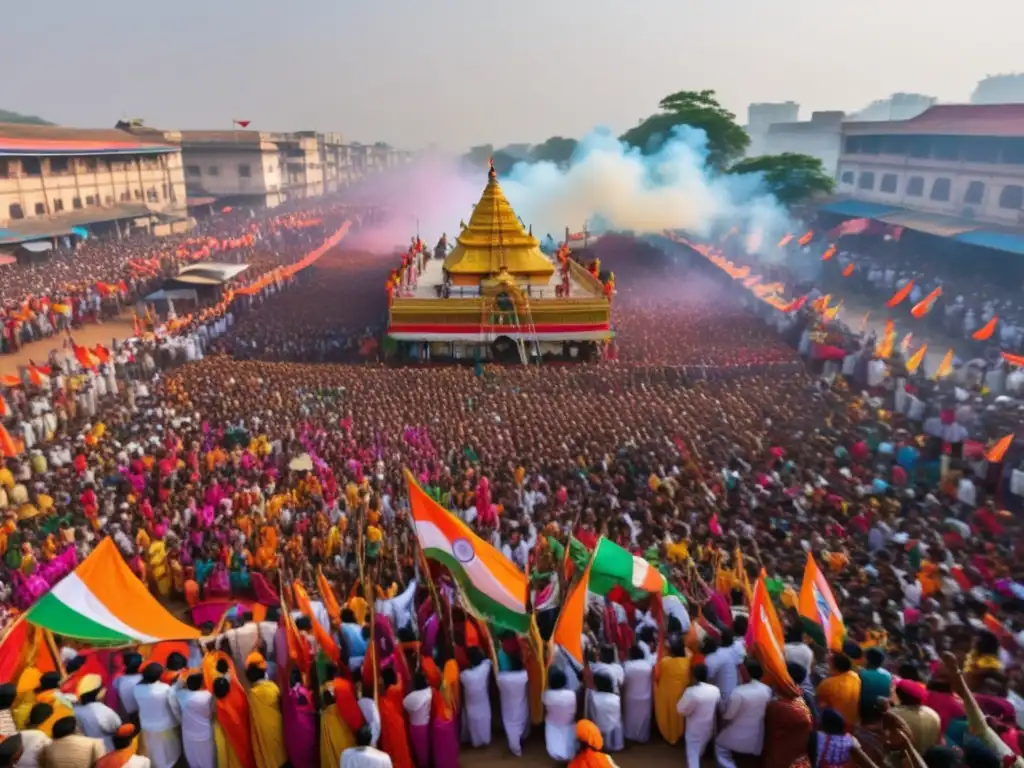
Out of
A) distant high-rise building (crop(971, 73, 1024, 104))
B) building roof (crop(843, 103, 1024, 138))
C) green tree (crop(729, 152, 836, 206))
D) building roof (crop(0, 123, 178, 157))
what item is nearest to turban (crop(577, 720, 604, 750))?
building roof (crop(843, 103, 1024, 138))

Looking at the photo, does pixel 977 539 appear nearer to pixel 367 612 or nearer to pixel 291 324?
pixel 367 612

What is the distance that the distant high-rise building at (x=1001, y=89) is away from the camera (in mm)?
110812

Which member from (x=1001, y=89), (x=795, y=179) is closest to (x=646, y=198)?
(x=795, y=179)

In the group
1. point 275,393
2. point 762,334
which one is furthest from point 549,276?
point 275,393

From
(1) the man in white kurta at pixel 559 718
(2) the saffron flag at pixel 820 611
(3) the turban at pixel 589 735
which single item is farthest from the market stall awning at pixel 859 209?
(3) the turban at pixel 589 735

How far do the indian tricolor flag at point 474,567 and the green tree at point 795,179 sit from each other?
3907 centimetres

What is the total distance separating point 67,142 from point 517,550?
42651mm

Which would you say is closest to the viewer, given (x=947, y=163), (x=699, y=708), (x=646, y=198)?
(x=699, y=708)

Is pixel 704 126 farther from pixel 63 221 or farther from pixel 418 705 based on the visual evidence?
pixel 418 705

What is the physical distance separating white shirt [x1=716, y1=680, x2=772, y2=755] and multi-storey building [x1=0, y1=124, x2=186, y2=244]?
35828mm

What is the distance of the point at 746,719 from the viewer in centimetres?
575

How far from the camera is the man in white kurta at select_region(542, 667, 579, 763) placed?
5801 millimetres

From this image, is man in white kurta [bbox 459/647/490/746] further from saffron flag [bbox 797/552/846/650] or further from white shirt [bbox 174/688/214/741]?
saffron flag [bbox 797/552/846/650]

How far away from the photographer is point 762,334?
67.5ft
